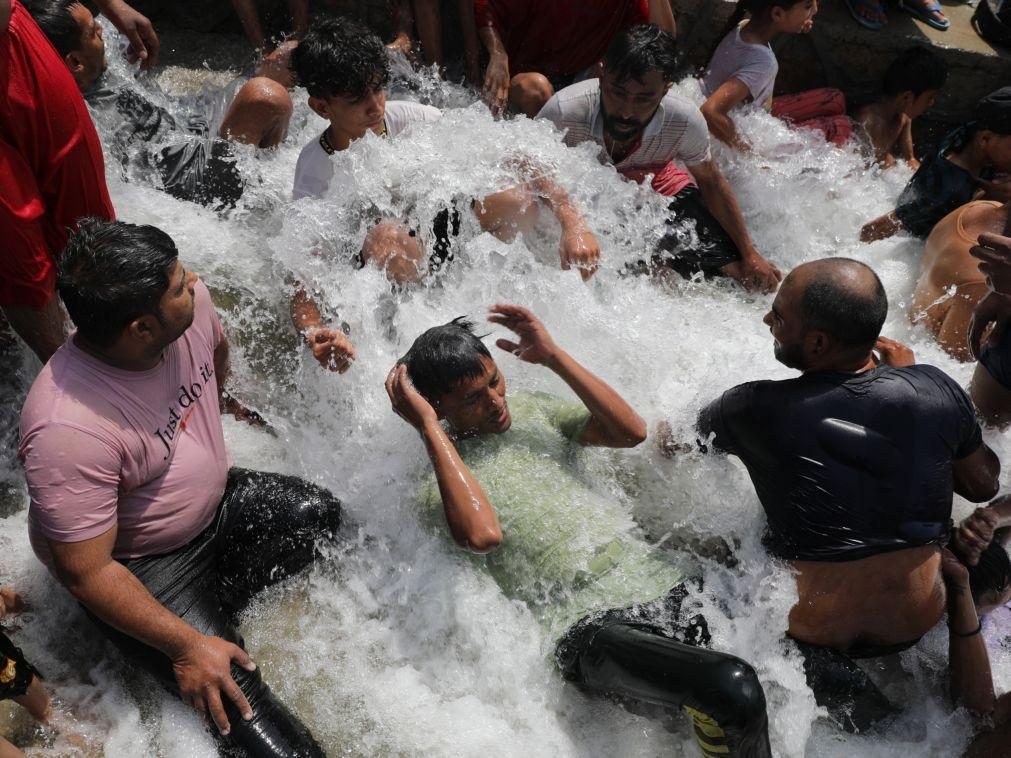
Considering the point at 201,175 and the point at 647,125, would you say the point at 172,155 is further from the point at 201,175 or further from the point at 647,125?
the point at 647,125

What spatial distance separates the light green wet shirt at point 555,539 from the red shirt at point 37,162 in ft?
5.64

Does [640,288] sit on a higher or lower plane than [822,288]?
lower

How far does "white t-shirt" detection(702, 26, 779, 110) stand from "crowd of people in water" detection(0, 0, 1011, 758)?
113cm

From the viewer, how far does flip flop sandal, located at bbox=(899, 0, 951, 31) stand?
20.0 feet

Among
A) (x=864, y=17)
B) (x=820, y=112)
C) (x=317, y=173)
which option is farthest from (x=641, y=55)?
(x=864, y=17)

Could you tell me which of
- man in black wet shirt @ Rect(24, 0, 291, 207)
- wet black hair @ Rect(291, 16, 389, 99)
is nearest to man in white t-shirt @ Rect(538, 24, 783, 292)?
wet black hair @ Rect(291, 16, 389, 99)

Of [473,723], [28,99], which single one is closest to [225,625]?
[473,723]

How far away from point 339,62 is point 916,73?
3990 mm

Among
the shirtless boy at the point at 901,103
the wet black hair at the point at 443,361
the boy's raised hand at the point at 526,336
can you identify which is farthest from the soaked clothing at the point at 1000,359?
the shirtless boy at the point at 901,103

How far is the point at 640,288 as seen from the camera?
446 cm

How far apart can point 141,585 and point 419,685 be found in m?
1.01

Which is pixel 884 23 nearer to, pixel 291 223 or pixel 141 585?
pixel 291 223

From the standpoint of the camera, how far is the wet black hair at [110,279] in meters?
2.35

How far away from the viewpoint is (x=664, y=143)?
4336 mm
